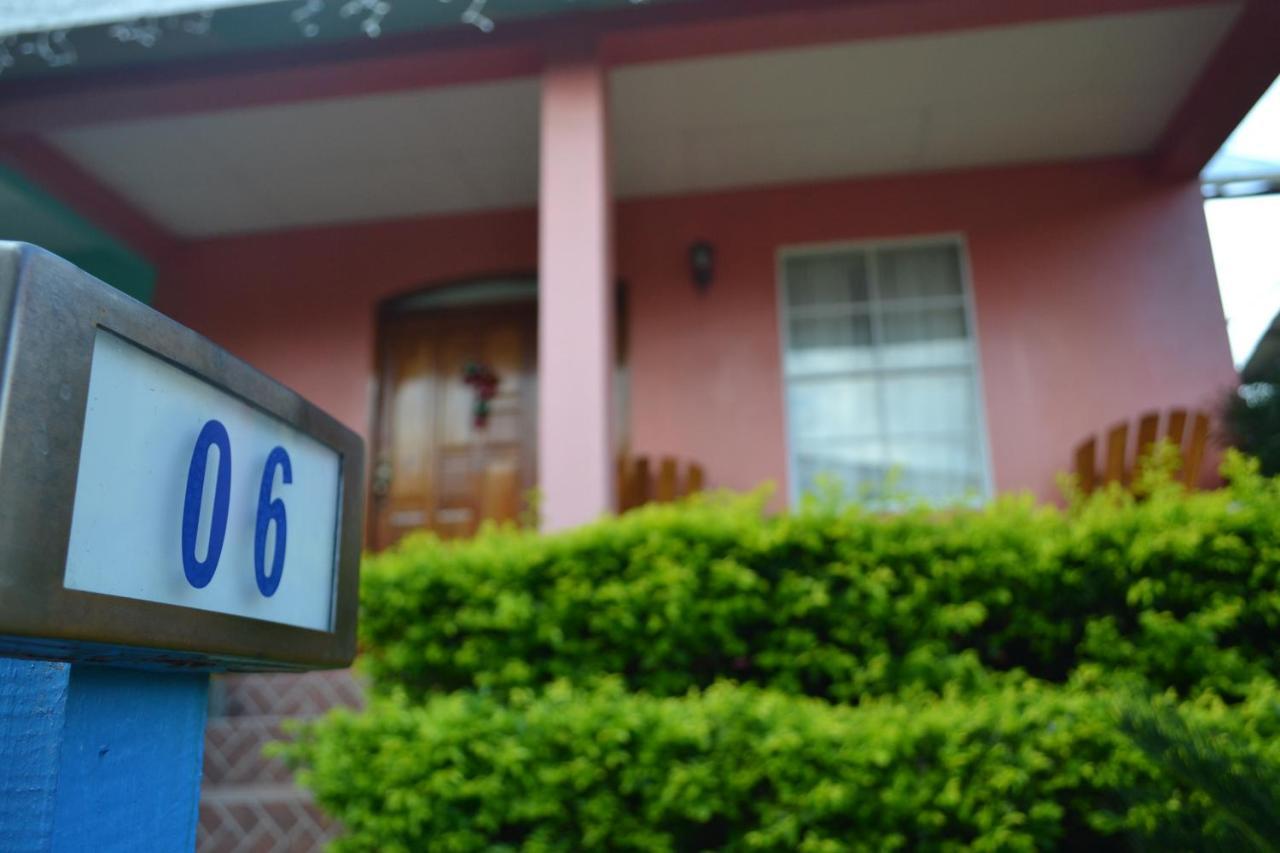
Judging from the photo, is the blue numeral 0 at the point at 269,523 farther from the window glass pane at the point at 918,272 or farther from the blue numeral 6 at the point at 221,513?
the window glass pane at the point at 918,272

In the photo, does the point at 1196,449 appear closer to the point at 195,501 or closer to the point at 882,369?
the point at 882,369

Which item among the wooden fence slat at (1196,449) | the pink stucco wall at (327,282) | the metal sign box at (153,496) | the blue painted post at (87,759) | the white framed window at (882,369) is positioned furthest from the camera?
the pink stucco wall at (327,282)

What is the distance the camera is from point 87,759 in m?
0.73

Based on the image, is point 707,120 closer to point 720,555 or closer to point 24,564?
point 720,555

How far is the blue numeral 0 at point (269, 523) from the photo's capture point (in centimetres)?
81

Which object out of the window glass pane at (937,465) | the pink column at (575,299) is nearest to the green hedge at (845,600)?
the pink column at (575,299)

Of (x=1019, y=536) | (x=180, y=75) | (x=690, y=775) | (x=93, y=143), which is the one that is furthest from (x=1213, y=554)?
(x=93, y=143)

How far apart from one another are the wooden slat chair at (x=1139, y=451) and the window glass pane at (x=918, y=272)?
132 centimetres

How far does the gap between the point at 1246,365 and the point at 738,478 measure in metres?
2.89

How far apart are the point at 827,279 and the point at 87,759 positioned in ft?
19.0

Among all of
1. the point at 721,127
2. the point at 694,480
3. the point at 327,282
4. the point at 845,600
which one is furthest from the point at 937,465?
the point at 327,282

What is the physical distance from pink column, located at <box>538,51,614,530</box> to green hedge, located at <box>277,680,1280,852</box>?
1260 mm

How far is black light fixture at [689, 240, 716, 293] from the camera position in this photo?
6.02 m

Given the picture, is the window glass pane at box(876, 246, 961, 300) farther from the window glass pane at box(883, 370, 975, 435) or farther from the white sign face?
the white sign face
